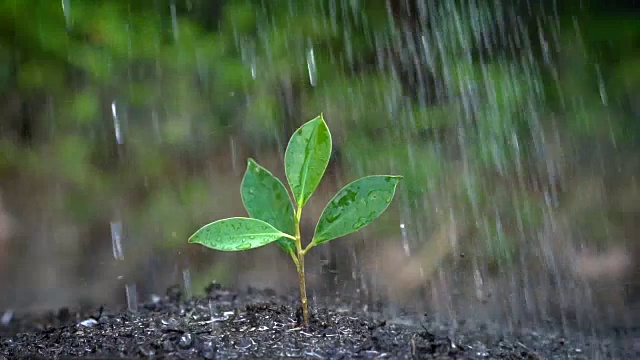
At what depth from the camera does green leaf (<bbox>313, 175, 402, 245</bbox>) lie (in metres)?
0.65

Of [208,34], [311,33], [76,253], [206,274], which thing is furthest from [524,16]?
[76,253]

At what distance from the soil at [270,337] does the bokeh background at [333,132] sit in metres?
0.26

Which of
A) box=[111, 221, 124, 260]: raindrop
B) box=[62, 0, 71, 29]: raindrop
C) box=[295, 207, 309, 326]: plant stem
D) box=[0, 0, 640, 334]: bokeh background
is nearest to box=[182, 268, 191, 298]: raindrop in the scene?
box=[0, 0, 640, 334]: bokeh background

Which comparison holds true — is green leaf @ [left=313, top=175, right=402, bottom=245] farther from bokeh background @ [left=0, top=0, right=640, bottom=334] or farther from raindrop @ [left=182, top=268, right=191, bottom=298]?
raindrop @ [left=182, top=268, right=191, bottom=298]

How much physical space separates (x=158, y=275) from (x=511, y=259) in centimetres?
76

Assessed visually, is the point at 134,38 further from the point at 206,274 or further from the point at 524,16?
the point at 524,16

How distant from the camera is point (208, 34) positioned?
138 centimetres

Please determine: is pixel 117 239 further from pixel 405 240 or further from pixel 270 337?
A: pixel 270 337

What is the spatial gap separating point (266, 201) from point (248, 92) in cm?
75

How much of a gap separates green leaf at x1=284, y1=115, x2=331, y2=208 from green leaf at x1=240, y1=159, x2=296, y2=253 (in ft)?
0.07

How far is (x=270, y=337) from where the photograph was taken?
628 mm

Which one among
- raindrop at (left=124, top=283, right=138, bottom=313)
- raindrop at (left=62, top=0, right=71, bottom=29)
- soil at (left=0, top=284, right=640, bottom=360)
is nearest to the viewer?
soil at (left=0, top=284, right=640, bottom=360)

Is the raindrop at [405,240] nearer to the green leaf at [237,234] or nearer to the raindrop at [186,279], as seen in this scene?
the raindrop at [186,279]

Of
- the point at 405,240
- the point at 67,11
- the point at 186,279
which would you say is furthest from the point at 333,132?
the point at 67,11
